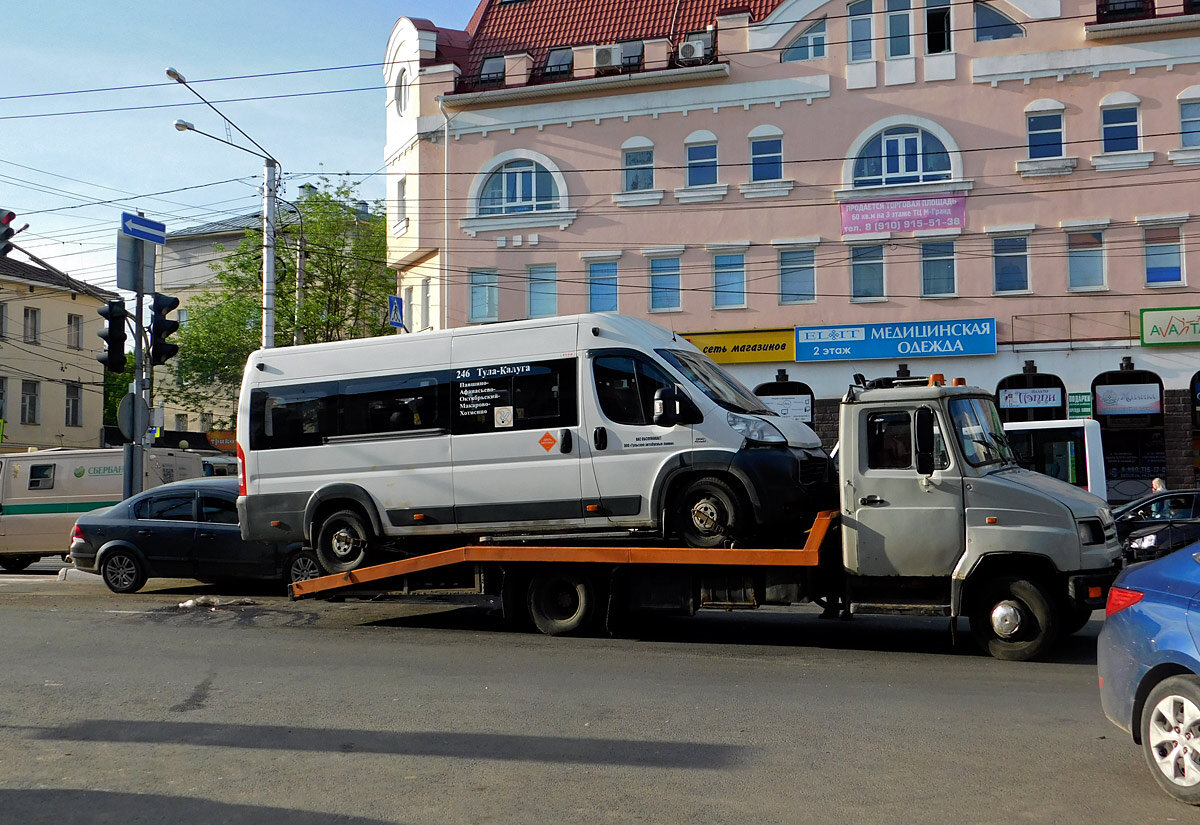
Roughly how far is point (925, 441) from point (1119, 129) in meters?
21.7

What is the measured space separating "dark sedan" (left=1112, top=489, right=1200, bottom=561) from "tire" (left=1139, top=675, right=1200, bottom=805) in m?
13.1

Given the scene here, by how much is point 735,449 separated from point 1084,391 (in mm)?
20227

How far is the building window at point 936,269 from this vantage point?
28359 mm

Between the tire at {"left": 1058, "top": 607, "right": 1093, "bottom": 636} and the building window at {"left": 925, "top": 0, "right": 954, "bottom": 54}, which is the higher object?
the building window at {"left": 925, "top": 0, "right": 954, "bottom": 54}

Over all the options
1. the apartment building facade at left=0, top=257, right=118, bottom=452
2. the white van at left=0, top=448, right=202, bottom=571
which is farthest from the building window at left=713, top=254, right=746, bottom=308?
the apartment building facade at left=0, top=257, right=118, bottom=452

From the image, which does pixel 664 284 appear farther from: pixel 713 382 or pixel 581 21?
pixel 713 382

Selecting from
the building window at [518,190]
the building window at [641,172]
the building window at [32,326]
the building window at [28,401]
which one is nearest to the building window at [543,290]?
the building window at [518,190]

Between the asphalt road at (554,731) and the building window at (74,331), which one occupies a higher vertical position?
the building window at (74,331)

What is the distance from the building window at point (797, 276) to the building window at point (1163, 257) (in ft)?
26.4

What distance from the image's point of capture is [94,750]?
263 inches

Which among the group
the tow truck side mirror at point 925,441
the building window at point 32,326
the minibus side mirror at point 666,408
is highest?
the building window at point 32,326

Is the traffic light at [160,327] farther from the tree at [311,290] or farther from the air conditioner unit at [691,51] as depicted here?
the tree at [311,290]

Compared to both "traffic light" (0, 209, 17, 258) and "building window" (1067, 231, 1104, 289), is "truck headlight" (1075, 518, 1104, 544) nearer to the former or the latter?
"traffic light" (0, 209, 17, 258)

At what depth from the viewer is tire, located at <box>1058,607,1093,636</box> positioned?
9.41m
